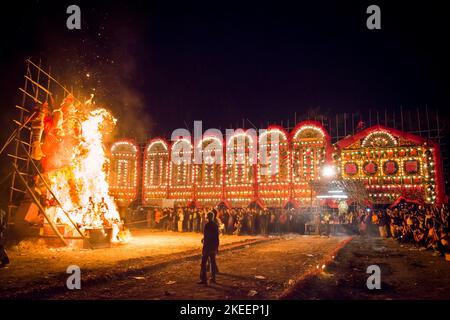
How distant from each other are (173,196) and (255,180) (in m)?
8.16

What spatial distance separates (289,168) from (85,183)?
1596 cm

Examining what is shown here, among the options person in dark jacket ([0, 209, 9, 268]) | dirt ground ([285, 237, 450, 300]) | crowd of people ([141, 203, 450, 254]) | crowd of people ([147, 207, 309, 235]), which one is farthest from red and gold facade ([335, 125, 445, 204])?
person in dark jacket ([0, 209, 9, 268])

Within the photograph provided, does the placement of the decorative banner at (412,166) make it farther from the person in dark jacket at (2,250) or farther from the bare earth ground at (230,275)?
the person in dark jacket at (2,250)

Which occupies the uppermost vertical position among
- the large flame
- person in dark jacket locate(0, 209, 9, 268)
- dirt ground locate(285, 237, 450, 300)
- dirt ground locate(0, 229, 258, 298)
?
the large flame

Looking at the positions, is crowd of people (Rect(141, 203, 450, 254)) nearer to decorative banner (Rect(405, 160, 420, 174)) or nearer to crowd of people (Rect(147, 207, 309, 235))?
crowd of people (Rect(147, 207, 309, 235))

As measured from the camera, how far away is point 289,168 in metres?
26.4

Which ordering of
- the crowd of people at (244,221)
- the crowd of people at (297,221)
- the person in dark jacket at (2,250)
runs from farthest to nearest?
the crowd of people at (244,221) → the crowd of people at (297,221) → the person in dark jacket at (2,250)

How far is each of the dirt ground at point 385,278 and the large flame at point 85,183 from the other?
1048 centimetres

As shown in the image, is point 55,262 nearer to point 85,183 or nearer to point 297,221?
point 85,183

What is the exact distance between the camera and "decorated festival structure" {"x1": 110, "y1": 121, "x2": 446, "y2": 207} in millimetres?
23656

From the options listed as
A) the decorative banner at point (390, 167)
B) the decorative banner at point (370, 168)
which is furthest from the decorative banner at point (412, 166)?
the decorative banner at point (370, 168)

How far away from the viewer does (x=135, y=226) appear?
28609 mm

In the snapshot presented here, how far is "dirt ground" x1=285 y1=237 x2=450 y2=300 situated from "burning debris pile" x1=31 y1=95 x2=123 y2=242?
10.3 metres

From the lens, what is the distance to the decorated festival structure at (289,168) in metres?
23.7
